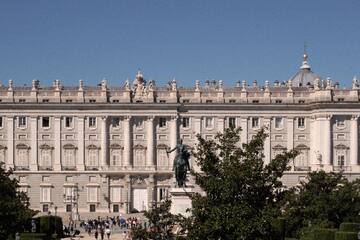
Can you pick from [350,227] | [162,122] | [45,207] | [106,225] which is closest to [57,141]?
[45,207]

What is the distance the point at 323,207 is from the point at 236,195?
25023 millimetres

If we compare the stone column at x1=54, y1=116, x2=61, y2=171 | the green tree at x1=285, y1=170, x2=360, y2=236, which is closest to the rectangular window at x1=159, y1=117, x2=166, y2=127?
the stone column at x1=54, y1=116, x2=61, y2=171

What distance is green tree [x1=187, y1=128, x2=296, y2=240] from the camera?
4900cm

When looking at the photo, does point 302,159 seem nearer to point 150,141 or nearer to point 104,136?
point 150,141

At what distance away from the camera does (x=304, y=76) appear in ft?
457

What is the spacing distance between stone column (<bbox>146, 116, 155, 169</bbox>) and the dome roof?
2708cm

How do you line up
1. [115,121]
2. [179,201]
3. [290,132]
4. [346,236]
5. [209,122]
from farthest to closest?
1. [290,132]
2. [209,122]
3. [115,121]
4. [179,201]
5. [346,236]

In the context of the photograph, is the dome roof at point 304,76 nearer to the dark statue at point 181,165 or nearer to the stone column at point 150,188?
the stone column at point 150,188

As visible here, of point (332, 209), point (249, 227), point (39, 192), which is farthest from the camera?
point (39, 192)

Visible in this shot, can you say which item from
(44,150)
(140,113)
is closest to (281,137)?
(140,113)

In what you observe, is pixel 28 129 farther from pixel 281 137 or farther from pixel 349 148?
pixel 349 148

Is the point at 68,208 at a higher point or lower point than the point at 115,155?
lower

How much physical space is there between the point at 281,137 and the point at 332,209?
41.7m

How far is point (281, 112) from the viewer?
11619 cm
